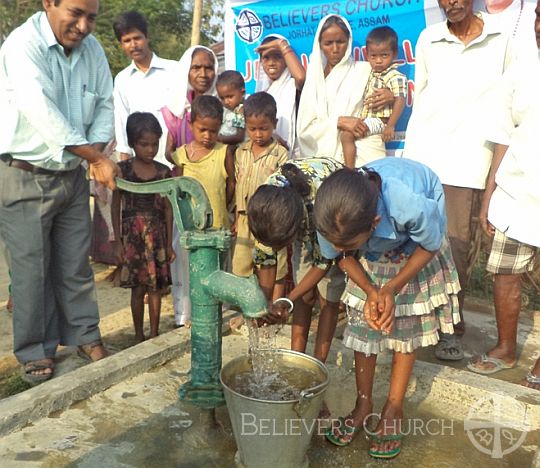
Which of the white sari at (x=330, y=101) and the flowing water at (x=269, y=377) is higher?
the white sari at (x=330, y=101)

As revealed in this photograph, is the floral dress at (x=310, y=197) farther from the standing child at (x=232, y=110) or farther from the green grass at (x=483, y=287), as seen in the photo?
the green grass at (x=483, y=287)

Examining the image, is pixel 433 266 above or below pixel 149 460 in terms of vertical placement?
above

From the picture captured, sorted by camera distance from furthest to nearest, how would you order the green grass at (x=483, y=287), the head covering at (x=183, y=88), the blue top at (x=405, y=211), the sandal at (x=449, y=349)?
the green grass at (x=483, y=287) → the head covering at (x=183, y=88) → the sandal at (x=449, y=349) → the blue top at (x=405, y=211)

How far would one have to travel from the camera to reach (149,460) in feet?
6.35

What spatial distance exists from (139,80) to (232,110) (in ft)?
2.88

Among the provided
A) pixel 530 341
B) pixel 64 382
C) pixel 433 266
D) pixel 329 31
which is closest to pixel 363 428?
pixel 433 266

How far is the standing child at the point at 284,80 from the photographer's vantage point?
3.43 meters

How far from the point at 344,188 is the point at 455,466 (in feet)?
3.77

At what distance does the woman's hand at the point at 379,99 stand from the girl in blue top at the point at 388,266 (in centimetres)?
120

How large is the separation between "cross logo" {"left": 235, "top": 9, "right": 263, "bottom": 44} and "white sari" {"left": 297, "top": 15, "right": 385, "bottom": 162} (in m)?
1.10

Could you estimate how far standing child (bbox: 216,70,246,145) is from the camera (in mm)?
3404

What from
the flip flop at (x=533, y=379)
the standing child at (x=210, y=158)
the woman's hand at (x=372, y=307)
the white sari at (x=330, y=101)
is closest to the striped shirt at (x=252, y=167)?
the standing child at (x=210, y=158)

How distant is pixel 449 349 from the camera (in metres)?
2.97

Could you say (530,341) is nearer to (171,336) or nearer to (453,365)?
(453,365)
